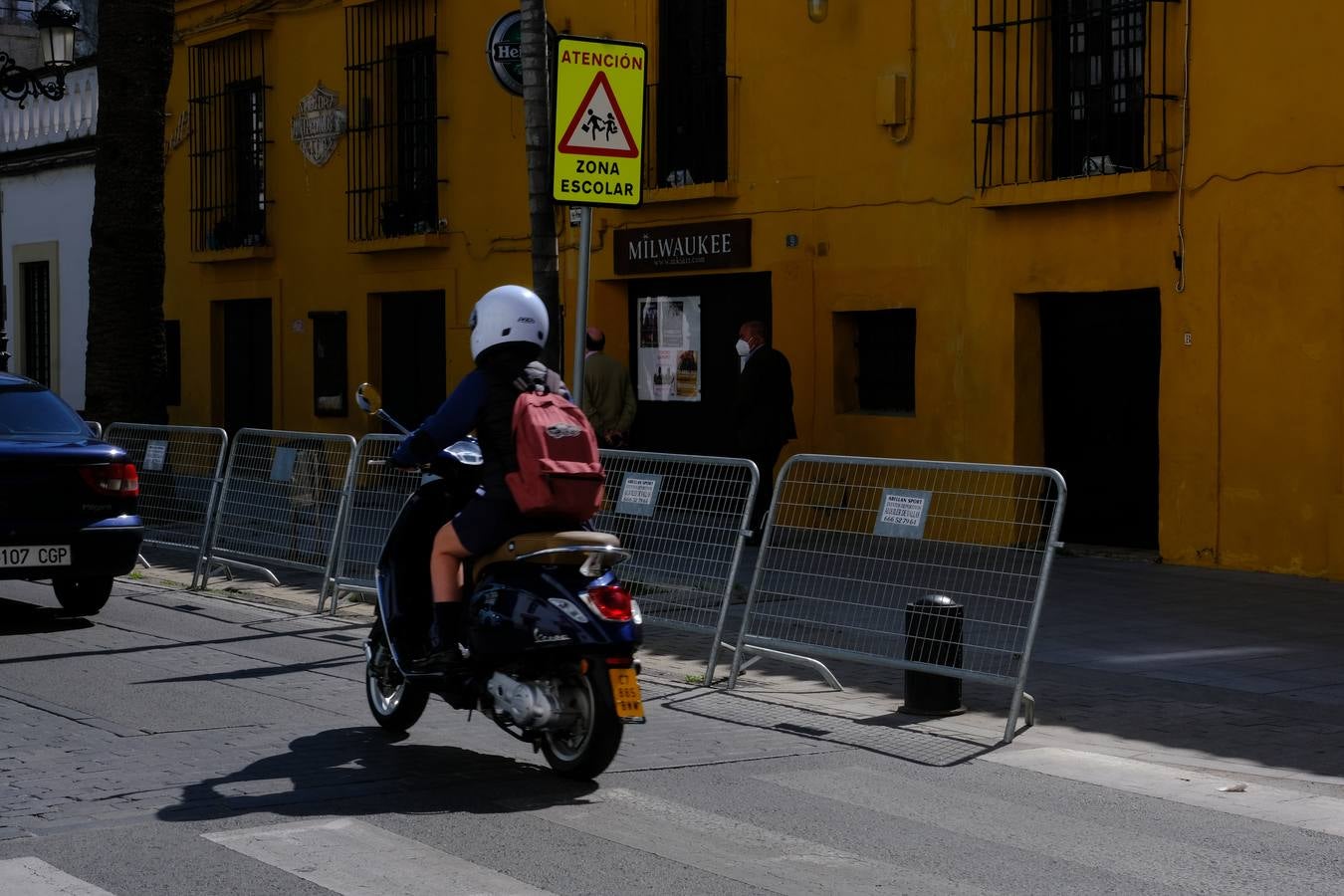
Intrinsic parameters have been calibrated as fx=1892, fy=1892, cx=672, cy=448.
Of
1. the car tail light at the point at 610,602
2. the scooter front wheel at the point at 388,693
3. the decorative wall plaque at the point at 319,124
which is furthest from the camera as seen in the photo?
the decorative wall plaque at the point at 319,124

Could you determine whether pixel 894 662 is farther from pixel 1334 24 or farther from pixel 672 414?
pixel 672 414

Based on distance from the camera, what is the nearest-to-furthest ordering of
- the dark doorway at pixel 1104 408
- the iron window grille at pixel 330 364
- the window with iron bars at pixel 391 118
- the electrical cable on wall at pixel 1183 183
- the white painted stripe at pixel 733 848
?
the white painted stripe at pixel 733 848 → the electrical cable on wall at pixel 1183 183 → the dark doorway at pixel 1104 408 → the window with iron bars at pixel 391 118 → the iron window grille at pixel 330 364

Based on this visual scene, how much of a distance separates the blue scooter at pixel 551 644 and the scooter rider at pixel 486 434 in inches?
3.1

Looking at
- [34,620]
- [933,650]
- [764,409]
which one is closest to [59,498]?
[34,620]

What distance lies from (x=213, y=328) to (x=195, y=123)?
281 cm

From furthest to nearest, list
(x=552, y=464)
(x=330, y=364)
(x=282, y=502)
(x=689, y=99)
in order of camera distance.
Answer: (x=330, y=364) < (x=689, y=99) < (x=282, y=502) < (x=552, y=464)

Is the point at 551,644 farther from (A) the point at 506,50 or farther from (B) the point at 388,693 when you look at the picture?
(A) the point at 506,50

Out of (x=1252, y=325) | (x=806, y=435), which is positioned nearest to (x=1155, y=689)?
(x=1252, y=325)

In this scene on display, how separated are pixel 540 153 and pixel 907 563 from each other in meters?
5.14

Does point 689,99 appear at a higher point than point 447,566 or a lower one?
higher

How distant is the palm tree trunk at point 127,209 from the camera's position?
17.7 metres

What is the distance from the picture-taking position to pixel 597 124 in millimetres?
11188

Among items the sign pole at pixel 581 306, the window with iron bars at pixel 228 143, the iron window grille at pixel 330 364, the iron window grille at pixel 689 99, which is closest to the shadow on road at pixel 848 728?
the sign pole at pixel 581 306

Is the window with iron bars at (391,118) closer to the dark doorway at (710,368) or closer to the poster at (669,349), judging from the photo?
the poster at (669,349)
